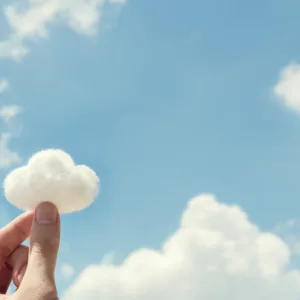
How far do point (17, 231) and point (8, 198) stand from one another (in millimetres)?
831

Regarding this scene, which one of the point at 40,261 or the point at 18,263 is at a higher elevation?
the point at 18,263

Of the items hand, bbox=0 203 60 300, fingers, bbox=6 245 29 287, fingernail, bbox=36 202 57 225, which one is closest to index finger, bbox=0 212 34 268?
fingers, bbox=6 245 29 287

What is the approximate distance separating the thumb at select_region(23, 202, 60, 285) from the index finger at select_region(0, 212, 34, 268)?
119cm

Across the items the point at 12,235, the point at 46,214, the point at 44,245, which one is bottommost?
the point at 44,245

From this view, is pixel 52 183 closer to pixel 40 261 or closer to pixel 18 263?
pixel 40 261

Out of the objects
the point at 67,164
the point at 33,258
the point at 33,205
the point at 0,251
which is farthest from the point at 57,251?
the point at 0,251

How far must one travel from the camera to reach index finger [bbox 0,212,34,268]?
20.1 feet

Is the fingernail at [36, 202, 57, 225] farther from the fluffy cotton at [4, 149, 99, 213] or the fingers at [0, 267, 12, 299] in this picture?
the fingers at [0, 267, 12, 299]

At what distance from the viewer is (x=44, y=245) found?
484 cm

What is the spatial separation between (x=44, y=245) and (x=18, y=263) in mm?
1304

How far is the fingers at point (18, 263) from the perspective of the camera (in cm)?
573

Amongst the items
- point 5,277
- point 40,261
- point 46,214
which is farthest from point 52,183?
point 5,277

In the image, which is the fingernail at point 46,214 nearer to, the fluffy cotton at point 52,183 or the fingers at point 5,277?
the fluffy cotton at point 52,183

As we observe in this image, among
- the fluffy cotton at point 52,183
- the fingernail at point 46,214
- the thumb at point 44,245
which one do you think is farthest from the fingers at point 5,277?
the fingernail at point 46,214
